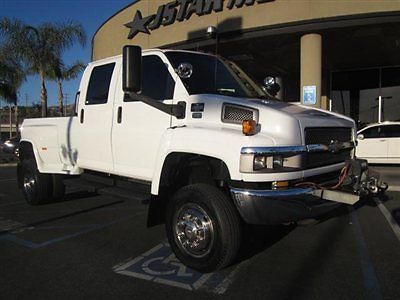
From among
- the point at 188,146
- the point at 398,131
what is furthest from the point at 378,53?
the point at 188,146

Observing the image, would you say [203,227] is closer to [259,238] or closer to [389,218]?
[259,238]

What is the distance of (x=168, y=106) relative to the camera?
5.16 meters

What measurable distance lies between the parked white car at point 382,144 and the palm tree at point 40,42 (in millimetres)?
13510

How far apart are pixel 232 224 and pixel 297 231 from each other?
229 centimetres

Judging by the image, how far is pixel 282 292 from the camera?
4199 mm

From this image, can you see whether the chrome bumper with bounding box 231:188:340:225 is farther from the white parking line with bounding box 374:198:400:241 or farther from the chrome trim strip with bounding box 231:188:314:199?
the white parking line with bounding box 374:198:400:241

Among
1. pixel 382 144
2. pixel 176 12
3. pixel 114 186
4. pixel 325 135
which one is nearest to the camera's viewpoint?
pixel 325 135

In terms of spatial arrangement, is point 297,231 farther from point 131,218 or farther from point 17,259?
point 17,259

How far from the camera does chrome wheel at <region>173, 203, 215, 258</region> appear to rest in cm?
456

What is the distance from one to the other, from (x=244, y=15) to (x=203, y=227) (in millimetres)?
10169

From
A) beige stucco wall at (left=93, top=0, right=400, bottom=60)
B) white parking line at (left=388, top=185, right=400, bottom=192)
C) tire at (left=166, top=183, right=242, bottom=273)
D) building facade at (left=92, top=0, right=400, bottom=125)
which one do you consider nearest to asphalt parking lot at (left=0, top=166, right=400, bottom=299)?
tire at (left=166, top=183, right=242, bottom=273)

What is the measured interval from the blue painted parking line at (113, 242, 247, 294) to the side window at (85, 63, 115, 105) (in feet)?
7.73

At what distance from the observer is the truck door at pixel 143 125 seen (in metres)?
5.45

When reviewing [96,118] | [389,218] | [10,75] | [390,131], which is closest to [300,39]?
[390,131]
